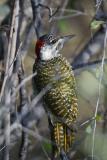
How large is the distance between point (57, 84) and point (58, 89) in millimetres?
Answer: 34

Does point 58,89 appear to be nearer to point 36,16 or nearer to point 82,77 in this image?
point 36,16

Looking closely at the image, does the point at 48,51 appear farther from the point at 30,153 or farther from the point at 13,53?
the point at 30,153

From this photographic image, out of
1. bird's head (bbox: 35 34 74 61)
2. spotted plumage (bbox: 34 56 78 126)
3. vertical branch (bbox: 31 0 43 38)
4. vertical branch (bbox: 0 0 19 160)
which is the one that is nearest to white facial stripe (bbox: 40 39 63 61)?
bird's head (bbox: 35 34 74 61)

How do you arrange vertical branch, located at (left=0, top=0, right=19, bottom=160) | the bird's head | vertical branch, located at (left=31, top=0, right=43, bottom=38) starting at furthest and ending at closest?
vertical branch, located at (left=31, top=0, right=43, bottom=38) → the bird's head → vertical branch, located at (left=0, top=0, right=19, bottom=160)

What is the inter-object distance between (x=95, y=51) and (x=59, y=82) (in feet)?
4.87

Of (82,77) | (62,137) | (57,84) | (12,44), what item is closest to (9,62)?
(12,44)

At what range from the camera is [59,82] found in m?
4.46

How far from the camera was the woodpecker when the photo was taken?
4.46 metres

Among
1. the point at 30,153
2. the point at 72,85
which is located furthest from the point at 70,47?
the point at 72,85

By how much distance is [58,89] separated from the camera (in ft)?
14.6

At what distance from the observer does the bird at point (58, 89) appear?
14.6ft

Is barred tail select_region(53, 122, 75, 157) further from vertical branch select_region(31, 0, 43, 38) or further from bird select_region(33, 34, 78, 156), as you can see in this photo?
vertical branch select_region(31, 0, 43, 38)

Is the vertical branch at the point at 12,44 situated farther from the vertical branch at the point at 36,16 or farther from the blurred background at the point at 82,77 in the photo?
the vertical branch at the point at 36,16

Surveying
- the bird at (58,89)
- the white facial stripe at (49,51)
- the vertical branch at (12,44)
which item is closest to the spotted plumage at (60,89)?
the bird at (58,89)
